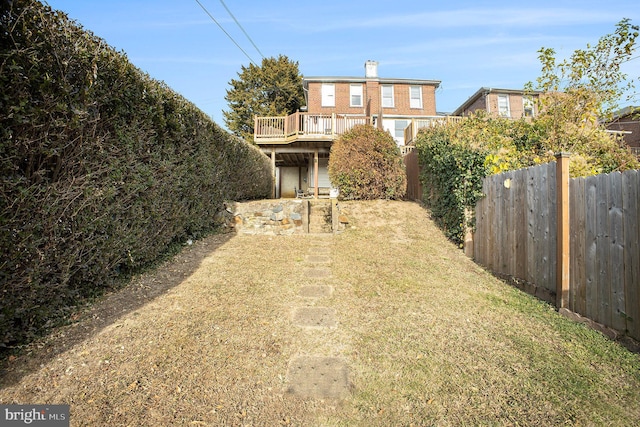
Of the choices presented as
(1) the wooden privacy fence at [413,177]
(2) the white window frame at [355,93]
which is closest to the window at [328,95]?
(2) the white window frame at [355,93]

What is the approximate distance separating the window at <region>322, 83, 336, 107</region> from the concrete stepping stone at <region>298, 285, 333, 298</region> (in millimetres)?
18333

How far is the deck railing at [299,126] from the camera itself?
1369 centimetres

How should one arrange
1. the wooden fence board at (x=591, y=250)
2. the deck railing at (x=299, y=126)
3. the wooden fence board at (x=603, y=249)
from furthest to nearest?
the deck railing at (x=299, y=126)
the wooden fence board at (x=591, y=250)
the wooden fence board at (x=603, y=249)

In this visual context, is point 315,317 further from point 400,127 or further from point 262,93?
point 262,93

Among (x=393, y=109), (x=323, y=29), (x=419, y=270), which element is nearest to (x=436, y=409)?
(x=419, y=270)

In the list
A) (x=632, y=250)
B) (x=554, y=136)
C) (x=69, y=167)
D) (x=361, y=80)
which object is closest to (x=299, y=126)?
(x=361, y=80)

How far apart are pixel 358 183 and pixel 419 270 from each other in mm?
3969

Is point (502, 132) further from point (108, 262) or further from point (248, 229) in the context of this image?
point (108, 262)

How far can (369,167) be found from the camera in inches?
324

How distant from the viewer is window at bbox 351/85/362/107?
20672 mm

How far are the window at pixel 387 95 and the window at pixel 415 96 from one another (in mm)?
1356

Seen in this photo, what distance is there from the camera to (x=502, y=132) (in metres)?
6.95

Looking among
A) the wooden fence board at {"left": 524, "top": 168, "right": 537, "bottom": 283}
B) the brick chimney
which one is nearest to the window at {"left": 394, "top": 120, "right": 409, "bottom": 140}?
the brick chimney

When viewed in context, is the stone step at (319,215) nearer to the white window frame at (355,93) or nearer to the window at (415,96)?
the white window frame at (355,93)
